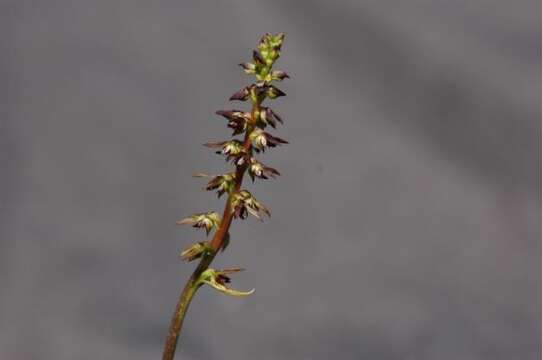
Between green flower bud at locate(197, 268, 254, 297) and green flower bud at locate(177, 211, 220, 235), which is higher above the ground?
green flower bud at locate(177, 211, 220, 235)

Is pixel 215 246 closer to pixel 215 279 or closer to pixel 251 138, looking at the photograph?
pixel 215 279

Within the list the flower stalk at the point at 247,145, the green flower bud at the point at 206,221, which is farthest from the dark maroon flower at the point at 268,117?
the green flower bud at the point at 206,221

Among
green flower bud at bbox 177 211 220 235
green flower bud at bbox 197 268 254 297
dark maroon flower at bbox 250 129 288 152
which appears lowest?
green flower bud at bbox 197 268 254 297

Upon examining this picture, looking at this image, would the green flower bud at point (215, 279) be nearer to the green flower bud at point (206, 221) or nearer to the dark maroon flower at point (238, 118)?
the green flower bud at point (206, 221)

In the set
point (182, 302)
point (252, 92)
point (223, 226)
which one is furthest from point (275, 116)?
point (182, 302)

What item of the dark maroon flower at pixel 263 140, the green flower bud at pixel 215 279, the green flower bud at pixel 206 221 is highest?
the dark maroon flower at pixel 263 140

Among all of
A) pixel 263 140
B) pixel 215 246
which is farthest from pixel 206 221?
pixel 263 140

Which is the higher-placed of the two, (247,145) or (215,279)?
(247,145)

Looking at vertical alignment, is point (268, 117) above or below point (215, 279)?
above

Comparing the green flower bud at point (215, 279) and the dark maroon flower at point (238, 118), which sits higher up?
the dark maroon flower at point (238, 118)

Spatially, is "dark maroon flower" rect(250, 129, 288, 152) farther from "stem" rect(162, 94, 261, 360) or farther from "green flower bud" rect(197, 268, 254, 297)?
"green flower bud" rect(197, 268, 254, 297)

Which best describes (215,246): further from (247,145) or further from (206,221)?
(247,145)

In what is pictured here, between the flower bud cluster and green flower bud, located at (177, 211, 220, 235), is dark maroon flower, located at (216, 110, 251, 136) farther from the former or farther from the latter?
green flower bud, located at (177, 211, 220, 235)

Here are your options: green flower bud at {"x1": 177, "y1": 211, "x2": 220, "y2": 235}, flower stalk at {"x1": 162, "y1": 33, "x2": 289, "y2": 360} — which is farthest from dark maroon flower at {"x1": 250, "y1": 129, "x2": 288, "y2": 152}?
green flower bud at {"x1": 177, "y1": 211, "x2": 220, "y2": 235}
